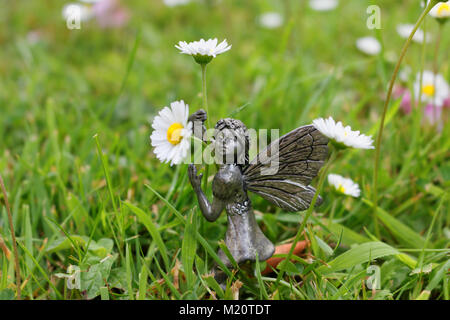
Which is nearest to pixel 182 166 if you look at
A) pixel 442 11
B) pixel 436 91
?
pixel 442 11

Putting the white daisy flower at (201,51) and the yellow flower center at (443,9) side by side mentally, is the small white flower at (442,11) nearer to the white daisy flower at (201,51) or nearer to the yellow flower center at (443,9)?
the yellow flower center at (443,9)

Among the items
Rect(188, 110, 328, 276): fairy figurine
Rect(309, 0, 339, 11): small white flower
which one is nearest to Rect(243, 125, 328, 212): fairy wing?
Rect(188, 110, 328, 276): fairy figurine

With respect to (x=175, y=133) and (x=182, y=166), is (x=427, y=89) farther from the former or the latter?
(x=175, y=133)

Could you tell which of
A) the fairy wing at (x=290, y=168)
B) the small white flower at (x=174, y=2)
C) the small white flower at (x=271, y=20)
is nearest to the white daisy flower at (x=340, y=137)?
the fairy wing at (x=290, y=168)

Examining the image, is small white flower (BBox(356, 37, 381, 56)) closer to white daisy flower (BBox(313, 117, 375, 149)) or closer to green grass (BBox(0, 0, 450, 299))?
green grass (BBox(0, 0, 450, 299))
